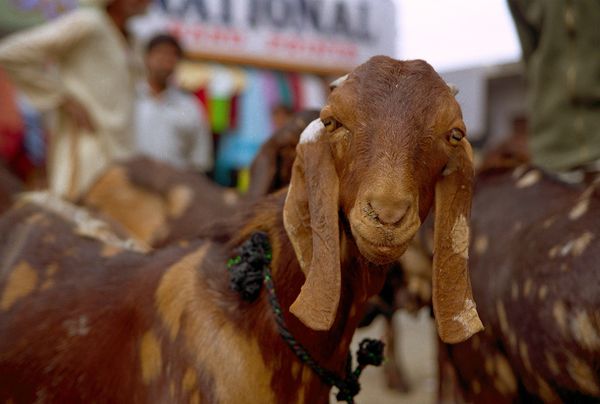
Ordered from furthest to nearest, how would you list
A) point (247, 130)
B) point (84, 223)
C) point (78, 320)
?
point (247, 130), point (84, 223), point (78, 320)

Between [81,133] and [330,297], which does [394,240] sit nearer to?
[330,297]

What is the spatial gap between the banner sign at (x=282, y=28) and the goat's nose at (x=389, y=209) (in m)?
6.13

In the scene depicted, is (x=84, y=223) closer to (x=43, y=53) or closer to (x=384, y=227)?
(x=384, y=227)

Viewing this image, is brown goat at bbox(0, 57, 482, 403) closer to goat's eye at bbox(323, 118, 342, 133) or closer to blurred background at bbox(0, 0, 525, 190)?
goat's eye at bbox(323, 118, 342, 133)

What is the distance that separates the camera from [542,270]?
246 cm

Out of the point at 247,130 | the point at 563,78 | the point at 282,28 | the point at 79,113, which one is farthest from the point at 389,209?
the point at 282,28

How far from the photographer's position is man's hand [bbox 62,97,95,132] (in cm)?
425

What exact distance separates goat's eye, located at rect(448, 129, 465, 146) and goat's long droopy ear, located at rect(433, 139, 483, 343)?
2 centimetres

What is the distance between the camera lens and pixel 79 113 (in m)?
4.27

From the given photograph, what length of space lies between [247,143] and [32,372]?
5.69 m

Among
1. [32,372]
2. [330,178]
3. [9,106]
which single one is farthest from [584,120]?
[9,106]

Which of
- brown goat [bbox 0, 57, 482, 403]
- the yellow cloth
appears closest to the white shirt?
the yellow cloth

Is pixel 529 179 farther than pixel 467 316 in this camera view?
Yes

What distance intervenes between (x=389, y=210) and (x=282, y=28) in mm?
6862
